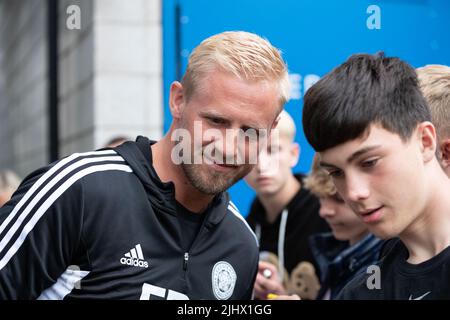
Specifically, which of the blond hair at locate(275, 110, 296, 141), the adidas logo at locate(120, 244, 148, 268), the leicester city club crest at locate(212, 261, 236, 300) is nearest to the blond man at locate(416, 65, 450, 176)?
the leicester city club crest at locate(212, 261, 236, 300)

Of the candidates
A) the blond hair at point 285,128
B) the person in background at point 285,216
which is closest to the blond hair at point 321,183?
the person in background at point 285,216

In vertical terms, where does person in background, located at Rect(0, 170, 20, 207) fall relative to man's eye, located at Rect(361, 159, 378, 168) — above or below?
below

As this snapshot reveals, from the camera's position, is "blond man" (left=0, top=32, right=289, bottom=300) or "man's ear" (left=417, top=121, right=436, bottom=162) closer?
"man's ear" (left=417, top=121, right=436, bottom=162)

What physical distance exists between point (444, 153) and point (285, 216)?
6.20ft

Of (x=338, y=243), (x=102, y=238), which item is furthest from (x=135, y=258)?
(x=338, y=243)

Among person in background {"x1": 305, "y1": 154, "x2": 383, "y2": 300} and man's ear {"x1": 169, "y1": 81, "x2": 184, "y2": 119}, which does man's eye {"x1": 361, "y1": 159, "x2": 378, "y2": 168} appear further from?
person in background {"x1": 305, "y1": 154, "x2": 383, "y2": 300}

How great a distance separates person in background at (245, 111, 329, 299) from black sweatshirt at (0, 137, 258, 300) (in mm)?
1386

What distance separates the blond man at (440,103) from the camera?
2.15 meters

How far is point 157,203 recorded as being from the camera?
2273mm

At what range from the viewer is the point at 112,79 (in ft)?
16.2

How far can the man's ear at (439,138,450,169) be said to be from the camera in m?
2.14

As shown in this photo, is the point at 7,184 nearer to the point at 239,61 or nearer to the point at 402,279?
the point at 239,61
